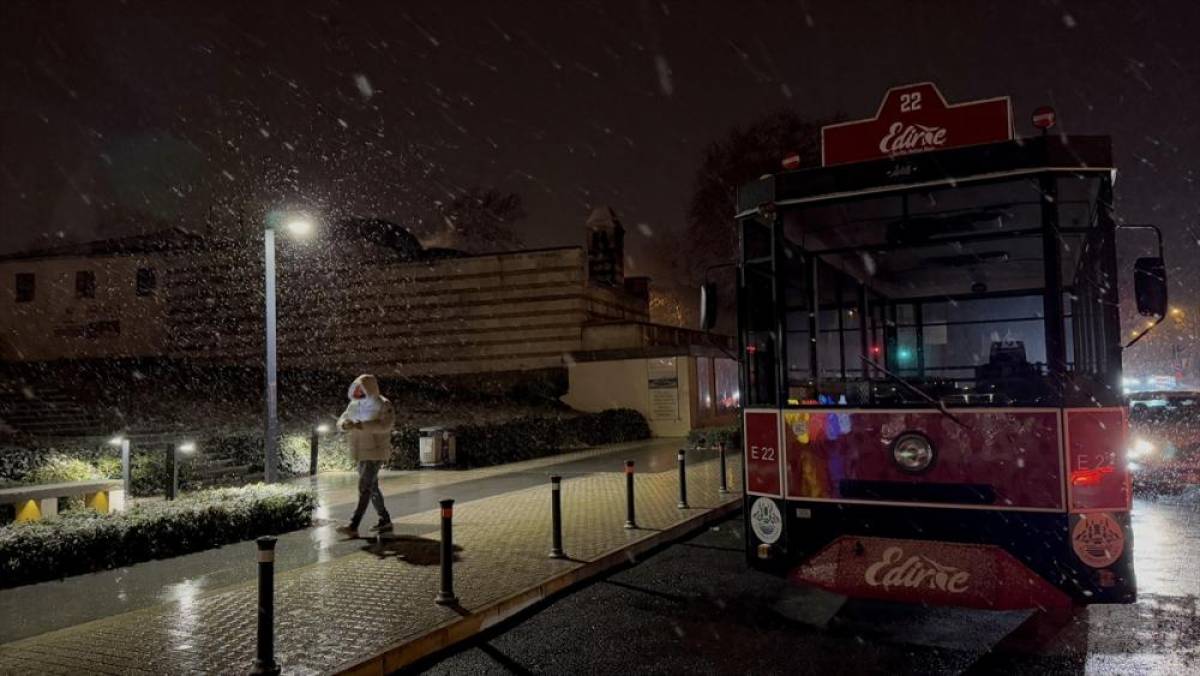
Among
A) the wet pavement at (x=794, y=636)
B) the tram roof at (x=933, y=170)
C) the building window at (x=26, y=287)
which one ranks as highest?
the building window at (x=26, y=287)

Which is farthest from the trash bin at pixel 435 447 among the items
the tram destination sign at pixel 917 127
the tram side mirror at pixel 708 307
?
the tram destination sign at pixel 917 127

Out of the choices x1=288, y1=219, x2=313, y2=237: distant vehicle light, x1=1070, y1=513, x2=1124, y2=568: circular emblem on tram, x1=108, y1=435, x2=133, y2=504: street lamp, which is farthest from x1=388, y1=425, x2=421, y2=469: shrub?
x1=1070, y1=513, x2=1124, y2=568: circular emblem on tram

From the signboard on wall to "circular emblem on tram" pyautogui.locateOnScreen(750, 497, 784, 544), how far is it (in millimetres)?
21523

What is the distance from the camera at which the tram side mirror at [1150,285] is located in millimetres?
5391

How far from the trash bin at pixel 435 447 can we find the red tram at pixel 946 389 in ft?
→ 40.3

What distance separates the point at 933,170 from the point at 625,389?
23.3 metres

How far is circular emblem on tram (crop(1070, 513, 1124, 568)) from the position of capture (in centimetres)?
498

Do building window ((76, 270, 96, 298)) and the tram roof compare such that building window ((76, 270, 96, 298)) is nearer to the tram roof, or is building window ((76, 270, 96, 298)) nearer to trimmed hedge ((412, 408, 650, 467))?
trimmed hedge ((412, 408, 650, 467))

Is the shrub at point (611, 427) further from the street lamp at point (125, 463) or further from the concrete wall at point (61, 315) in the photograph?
the concrete wall at point (61, 315)

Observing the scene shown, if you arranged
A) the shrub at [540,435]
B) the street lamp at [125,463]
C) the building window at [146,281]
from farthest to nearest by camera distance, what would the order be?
1. the building window at [146,281]
2. the shrub at [540,435]
3. the street lamp at [125,463]

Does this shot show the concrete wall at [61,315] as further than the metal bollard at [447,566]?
Yes

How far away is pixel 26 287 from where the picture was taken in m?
34.5

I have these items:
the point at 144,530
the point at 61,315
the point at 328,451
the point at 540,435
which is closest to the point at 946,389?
the point at 144,530

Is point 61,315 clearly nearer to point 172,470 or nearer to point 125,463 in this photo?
point 125,463
